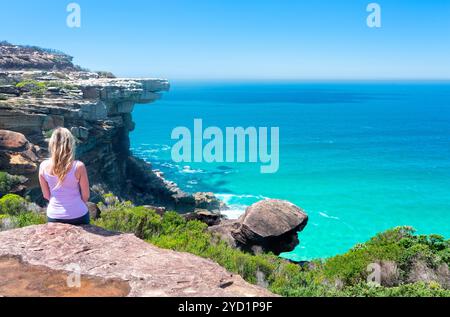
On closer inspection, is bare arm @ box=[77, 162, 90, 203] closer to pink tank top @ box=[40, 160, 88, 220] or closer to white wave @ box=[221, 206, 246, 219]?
pink tank top @ box=[40, 160, 88, 220]

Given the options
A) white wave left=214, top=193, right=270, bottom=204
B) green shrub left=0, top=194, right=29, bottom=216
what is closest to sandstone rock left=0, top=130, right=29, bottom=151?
green shrub left=0, top=194, right=29, bottom=216

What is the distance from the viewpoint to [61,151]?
7047mm

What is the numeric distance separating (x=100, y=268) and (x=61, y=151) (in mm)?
2286

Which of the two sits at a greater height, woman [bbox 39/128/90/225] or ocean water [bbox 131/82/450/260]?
woman [bbox 39/128/90/225]

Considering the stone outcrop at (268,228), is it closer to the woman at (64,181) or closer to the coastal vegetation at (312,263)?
the coastal vegetation at (312,263)

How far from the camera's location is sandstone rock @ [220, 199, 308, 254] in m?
18.3

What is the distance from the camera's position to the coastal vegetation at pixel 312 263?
923 centimetres

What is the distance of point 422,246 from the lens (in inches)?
540

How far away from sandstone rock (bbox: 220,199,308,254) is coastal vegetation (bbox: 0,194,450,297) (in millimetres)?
2348

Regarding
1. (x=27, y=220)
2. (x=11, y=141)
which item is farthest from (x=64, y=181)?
(x=11, y=141)

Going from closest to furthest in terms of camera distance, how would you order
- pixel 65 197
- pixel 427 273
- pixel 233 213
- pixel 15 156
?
pixel 65 197, pixel 427 273, pixel 15 156, pixel 233 213

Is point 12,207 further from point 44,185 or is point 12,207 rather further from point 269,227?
point 269,227
